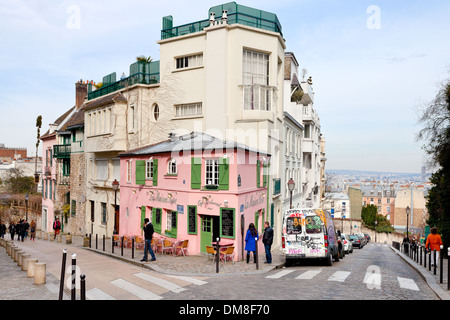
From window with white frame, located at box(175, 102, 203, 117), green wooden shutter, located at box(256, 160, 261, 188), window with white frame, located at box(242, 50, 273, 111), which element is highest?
window with white frame, located at box(242, 50, 273, 111)

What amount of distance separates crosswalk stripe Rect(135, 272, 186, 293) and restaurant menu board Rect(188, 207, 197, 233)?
578 cm

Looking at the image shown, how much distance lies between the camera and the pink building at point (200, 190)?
18.0 metres

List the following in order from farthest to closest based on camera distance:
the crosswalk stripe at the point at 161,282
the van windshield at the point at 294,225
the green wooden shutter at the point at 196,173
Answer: the green wooden shutter at the point at 196,173 → the van windshield at the point at 294,225 → the crosswalk stripe at the point at 161,282

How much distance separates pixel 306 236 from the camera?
625 inches

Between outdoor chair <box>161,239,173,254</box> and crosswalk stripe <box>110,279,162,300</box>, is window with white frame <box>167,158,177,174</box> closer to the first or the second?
outdoor chair <box>161,239,173,254</box>

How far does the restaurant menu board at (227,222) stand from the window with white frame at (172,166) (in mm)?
3940

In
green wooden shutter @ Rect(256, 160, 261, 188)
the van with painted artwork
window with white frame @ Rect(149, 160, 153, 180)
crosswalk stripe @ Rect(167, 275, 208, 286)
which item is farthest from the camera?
window with white frame @ Rect(149, 160, 153, 180)

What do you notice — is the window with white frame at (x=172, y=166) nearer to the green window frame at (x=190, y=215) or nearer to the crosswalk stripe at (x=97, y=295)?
the green window frame at (x=190, y=215)

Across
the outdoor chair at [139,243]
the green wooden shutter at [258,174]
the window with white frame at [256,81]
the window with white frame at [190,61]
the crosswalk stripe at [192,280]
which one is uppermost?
the window with white frame at [190,61]

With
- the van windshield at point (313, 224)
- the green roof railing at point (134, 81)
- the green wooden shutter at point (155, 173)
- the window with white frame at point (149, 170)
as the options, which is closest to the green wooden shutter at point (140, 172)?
the window with white frame at point (149, 170)

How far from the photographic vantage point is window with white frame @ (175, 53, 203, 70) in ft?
82.8

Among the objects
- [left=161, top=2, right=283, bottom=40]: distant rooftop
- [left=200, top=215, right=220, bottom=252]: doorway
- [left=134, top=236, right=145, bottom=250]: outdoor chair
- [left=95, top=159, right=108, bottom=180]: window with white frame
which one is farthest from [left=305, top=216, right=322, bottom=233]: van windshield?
[left=95, top=159, right=108, bottom=180]: window with white frame
